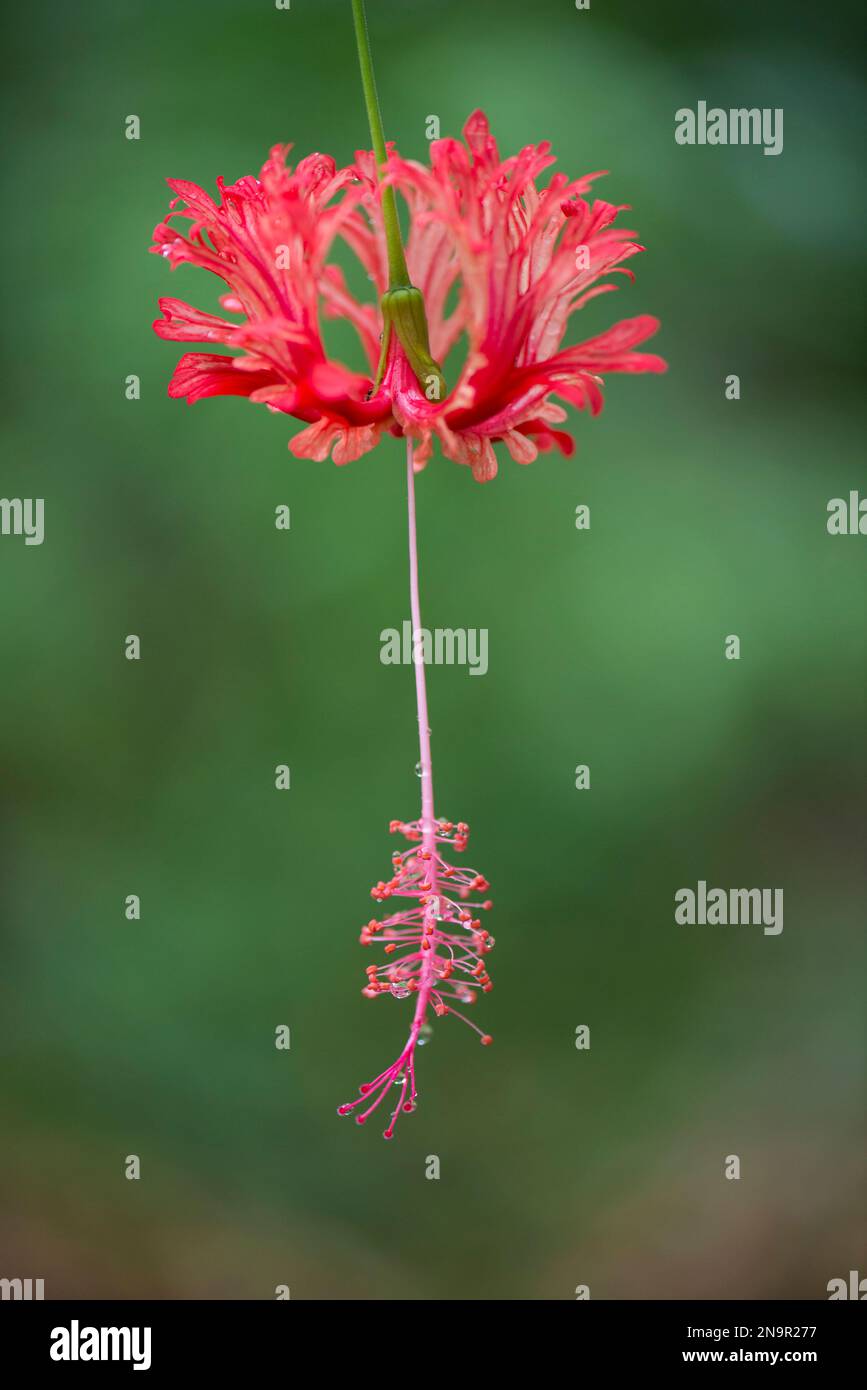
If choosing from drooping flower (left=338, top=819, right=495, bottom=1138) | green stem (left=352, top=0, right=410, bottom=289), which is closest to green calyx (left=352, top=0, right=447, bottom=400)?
green stem (left=352, top=0, right=410, bottom=289)

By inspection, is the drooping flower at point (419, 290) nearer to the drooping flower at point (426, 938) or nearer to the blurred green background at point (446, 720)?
the drooping flower at point (426, 938)

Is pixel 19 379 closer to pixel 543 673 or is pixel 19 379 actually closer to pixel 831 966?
pixel 543 673

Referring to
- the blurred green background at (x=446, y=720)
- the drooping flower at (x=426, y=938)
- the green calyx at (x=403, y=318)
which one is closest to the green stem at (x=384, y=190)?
the green calyx at (x=403, y=318)

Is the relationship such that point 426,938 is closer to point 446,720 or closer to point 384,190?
point 384,190

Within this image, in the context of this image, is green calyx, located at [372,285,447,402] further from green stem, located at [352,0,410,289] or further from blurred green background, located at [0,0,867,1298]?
blurred green background, located at [0,0,867,1298]

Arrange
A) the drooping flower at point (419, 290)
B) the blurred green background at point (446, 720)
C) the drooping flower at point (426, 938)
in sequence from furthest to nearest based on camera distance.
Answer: the blurred green background at point (446, 720) → the drooping flower at point (426, 938) → the drooping flower at point (419, 290)

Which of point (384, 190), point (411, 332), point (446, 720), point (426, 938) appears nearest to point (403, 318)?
point (411, 332)

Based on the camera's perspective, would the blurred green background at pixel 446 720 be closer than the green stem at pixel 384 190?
No
